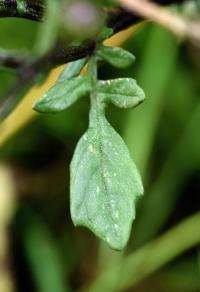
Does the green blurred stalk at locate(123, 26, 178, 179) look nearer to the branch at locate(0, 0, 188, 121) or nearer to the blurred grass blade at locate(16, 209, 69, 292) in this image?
the blurred grass blade at locate(16, 209, 69, 292)

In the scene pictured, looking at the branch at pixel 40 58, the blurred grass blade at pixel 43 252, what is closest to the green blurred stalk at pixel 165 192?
the blurred grass blade at pixel 43 252

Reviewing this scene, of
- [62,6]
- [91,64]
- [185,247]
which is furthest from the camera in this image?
[185,247]

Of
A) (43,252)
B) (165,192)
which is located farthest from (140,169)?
(43,252)

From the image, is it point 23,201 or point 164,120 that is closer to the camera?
point 164,120

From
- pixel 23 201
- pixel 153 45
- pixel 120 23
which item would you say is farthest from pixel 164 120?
pixel 120 23

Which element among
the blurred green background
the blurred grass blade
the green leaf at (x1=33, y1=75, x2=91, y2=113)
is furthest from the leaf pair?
the blurred grass blade

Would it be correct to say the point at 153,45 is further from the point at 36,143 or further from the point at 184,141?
the point at 36,143

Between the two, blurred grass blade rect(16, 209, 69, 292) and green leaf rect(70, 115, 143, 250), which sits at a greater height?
green leaf rect(70, 115, 143, 250)

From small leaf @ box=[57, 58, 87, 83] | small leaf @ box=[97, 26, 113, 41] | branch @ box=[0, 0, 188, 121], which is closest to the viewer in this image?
branch @ box=[0, 0, 188, 121]
